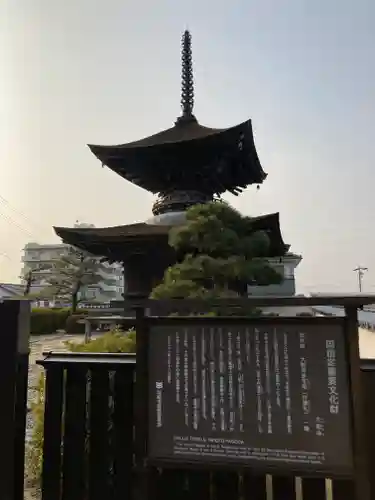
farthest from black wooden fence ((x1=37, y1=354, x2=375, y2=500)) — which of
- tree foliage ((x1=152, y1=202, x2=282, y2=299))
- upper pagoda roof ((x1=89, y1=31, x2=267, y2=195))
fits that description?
upper pagoda roof ((x1=89, y1=31, x2=267, y2=195))

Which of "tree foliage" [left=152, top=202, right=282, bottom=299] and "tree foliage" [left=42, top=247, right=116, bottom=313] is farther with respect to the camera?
"tree foliage" [left=42, top=247, right=116, bottom=313]

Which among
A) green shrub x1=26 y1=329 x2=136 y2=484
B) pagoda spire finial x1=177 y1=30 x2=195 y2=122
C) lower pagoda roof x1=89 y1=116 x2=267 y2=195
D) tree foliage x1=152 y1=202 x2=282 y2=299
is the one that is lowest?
green shrub x1=26 y1=329 x2=136 y2=484

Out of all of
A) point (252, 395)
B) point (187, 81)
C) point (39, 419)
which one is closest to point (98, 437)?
point (252, 395)

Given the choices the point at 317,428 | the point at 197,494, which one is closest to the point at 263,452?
the point at 317,428

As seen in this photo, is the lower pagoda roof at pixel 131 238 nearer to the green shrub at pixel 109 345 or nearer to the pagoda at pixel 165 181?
the pagoda at pixel 165 181

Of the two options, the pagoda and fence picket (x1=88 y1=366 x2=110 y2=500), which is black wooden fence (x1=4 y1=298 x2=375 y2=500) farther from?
the pagoda

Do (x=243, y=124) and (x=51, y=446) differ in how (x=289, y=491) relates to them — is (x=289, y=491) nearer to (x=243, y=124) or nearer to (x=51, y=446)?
(x=51, y=446)

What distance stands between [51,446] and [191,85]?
41.8ft

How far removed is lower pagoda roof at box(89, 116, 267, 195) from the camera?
10891mm

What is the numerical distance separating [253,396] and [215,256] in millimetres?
5494

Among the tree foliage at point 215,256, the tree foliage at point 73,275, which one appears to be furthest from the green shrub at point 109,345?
the tree foliage at point 73,275

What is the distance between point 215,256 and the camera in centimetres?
777

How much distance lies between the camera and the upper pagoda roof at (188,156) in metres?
10.9

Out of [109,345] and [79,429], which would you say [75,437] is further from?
[109,345]
